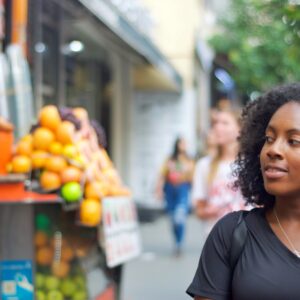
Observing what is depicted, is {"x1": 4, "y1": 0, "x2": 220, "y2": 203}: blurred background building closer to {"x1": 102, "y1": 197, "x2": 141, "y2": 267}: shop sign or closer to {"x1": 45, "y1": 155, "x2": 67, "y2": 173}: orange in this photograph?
{"x1": 102, "y1": 197, "x2": 141, "y2": 267}: shop sign

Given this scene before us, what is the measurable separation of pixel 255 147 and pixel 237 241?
491 millimetres

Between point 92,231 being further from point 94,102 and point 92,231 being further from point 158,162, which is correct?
point 158,162

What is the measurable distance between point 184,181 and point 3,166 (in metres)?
7.47

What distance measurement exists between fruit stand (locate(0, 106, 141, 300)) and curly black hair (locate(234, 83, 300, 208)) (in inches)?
68.4

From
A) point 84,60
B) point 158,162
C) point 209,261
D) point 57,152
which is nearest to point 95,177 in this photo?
point 57,152

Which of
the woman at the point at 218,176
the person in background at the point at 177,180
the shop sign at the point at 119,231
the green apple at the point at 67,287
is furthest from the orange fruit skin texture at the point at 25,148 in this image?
the person in background at the point at 177,180

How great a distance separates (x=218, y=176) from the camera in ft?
18.9

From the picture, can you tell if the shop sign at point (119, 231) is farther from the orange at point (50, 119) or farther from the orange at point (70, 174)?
the orange at point (50, 119)

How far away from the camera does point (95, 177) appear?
4930 millimetres

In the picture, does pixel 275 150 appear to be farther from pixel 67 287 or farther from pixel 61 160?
pixel 67 287

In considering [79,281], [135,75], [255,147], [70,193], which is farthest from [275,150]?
[135,75]

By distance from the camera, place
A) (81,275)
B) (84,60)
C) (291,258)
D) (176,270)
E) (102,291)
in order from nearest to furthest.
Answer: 1. (291,258)
2. (81,275)
3. (102,291)
4. (176,270)
5. (84,60)

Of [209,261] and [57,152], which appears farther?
[57,152]

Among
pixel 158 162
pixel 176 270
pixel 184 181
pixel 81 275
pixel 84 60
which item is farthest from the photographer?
pixel 158 162
